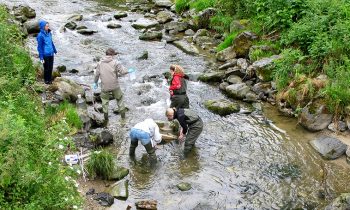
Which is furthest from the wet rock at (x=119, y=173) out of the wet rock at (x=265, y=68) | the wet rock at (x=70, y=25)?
the wet rock at (x=70, y=25)

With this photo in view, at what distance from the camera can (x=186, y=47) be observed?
779 inches

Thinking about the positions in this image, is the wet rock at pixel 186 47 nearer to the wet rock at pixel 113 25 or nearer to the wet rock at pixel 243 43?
the wet rock at pixel 243 43

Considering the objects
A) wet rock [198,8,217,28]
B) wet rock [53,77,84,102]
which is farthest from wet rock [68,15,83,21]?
wet rock [53,77,84,102]

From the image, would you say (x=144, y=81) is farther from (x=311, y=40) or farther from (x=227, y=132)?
(x=311, y=40)

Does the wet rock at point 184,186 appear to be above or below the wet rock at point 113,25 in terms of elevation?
below

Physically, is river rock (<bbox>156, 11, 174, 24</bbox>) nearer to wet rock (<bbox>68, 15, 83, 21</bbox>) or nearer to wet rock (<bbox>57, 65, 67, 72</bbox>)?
wet rock (<bbox>68, 15, 83, 21</bbox>)

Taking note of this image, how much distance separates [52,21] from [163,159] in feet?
50.0

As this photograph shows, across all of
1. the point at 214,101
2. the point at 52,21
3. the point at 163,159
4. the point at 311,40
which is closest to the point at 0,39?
the point at 163,159

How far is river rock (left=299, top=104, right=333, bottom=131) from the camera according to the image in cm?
1245

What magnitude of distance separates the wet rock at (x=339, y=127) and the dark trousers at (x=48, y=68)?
9.33 metres

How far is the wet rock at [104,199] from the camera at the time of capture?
9.27m

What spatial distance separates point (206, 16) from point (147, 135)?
12.6 metres

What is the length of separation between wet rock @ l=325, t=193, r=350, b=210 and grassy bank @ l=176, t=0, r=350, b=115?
13.4 feet

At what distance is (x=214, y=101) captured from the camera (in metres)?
14.2
